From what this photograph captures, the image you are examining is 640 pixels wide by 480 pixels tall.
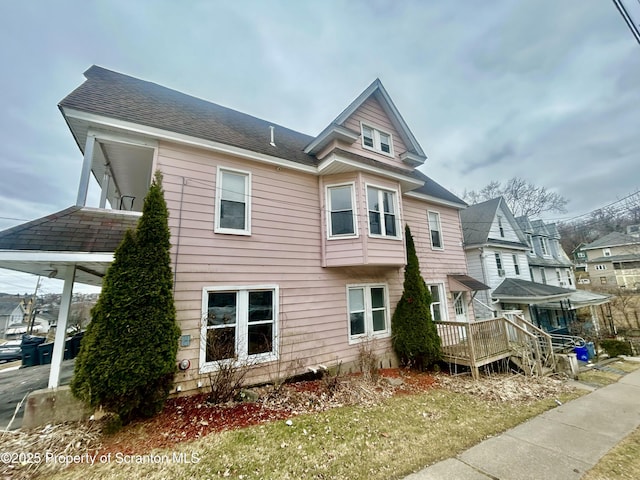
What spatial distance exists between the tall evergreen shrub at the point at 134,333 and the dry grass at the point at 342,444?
0.97m

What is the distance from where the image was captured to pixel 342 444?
154 inches

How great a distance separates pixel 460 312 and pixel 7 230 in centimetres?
1483

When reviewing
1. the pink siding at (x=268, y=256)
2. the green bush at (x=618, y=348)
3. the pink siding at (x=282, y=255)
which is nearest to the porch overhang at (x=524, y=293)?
the green bush at (x=618, y=348)

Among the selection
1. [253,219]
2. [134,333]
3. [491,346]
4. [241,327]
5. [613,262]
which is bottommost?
[491,346]

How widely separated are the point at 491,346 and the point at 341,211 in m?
6.71

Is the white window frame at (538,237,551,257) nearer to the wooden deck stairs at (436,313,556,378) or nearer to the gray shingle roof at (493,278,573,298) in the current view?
the gray shingle roof at (493,278,573,298)

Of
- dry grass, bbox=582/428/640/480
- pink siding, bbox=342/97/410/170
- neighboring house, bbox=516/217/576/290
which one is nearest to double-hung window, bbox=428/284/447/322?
pink siding, bbox=342/97/410/170

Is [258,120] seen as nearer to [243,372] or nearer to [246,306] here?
[246,306]

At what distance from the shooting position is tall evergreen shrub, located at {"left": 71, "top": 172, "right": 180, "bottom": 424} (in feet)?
13.0

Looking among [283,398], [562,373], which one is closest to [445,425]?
[283,398]

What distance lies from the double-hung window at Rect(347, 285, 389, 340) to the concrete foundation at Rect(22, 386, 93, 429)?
6385 mm

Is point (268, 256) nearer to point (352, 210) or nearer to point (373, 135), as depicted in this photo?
point (352, 210)

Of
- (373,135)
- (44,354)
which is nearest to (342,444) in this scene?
(373,135)

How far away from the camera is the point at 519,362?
8445mm
